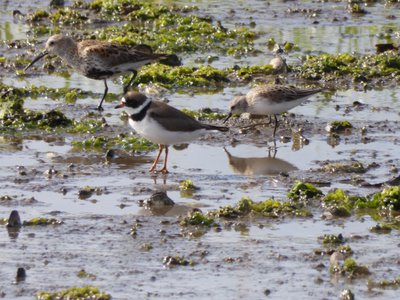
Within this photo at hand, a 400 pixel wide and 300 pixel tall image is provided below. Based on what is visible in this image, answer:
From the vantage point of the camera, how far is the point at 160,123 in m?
12.3

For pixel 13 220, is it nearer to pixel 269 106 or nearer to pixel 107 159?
pixel 107 159

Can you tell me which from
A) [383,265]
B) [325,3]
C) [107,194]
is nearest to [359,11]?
[325,3]

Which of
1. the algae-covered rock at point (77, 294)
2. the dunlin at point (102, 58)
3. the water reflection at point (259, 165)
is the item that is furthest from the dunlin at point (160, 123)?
the algae-covered rock at point (77, 294)

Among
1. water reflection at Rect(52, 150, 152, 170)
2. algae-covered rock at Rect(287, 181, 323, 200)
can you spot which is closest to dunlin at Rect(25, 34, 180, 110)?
water reflection at Rect(52, 150, 152, 170)

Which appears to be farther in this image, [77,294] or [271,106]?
[271,106]

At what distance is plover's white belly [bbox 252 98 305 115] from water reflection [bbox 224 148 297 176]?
121 cm

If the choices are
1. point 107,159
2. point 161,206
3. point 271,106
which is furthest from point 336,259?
point 271,106

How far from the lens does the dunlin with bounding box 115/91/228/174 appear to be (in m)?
12.3

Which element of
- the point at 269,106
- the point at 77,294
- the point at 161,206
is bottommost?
the point at 77,294

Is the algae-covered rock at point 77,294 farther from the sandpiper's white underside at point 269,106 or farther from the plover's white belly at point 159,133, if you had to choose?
the sandpiper's white underside at point 269,106

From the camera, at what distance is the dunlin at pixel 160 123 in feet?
40.3

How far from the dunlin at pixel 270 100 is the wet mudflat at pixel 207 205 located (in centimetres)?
26

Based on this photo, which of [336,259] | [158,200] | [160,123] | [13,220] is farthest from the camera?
[160,123]

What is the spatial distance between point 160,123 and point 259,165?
1.26m
